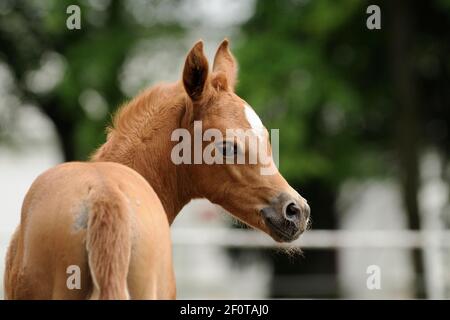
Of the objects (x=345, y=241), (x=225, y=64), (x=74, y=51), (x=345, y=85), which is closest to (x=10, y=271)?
(x=225, y=64)

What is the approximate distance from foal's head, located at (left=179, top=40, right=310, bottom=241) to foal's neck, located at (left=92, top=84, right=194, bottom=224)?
0.30 feet

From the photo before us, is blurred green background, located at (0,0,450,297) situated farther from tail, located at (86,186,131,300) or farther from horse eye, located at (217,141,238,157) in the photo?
tail, located at (86,186,131,300)

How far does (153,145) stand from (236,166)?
51 centimetres

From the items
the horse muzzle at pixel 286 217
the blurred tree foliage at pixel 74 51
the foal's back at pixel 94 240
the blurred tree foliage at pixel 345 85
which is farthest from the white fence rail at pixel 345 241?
the foal's back at pixel 94 240

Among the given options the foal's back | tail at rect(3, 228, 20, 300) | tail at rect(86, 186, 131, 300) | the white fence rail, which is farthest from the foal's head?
the white fence rail

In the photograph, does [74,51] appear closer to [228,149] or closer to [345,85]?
[345,85]

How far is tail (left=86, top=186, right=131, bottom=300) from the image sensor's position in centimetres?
324

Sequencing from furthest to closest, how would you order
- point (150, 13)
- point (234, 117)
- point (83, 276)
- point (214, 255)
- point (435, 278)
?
point (214, 255) < point (150, 13) < point (435, 278) < point (234, 117) < point (83, 276)

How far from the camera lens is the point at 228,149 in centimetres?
464

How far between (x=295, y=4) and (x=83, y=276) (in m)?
11.7

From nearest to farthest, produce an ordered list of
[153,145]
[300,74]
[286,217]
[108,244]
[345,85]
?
[108,244] → [286,217] → [153,145] → [300,74] → [345,85]

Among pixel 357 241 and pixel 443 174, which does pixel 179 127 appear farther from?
pixel 443 174

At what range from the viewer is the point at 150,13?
628 inches
